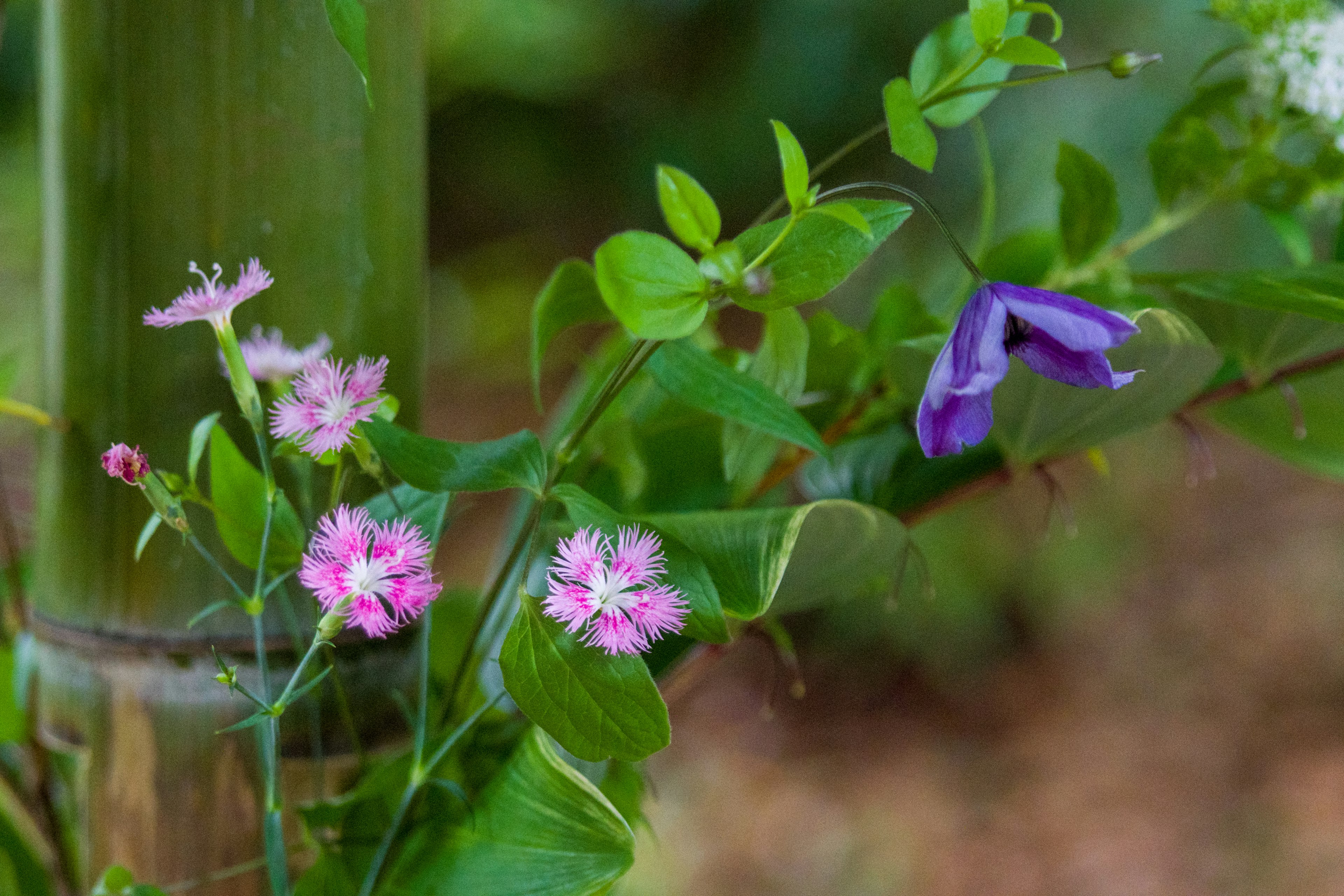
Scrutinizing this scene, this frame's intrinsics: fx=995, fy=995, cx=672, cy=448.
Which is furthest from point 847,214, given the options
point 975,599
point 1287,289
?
point 975,599

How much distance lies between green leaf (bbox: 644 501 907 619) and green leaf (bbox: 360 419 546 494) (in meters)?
0.03

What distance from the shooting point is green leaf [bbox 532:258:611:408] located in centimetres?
22

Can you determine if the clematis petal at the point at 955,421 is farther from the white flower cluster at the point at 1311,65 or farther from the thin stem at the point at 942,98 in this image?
the white flower cluster at the point at 1311,65

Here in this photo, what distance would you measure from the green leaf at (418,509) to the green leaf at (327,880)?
8 centimetres

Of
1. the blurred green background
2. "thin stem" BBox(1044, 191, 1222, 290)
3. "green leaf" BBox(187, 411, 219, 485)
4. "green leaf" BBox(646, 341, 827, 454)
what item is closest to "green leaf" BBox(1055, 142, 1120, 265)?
"thin stem" BBox(1044, 191, 1222, 290)

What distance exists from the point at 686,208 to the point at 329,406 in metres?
0.08

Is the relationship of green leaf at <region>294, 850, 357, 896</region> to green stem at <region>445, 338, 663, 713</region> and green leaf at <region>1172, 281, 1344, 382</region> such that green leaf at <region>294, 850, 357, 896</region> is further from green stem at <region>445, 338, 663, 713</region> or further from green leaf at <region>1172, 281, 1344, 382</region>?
green leaf at <region>1172, 281, 1344, 382</region>

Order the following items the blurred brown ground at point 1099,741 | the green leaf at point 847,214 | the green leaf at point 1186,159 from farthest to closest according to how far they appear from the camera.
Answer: the blurred brown ground at point 1099,741 < the green leaf at point 1186,159 < the green leaf at point 847,214

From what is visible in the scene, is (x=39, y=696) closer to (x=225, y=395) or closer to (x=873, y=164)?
(x=225, y=395)

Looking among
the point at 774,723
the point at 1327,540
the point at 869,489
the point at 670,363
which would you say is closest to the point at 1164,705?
the point at 1327,540

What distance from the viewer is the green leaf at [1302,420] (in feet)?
0.97

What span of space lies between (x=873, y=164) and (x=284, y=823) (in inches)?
48.9

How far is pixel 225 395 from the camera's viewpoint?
25cm

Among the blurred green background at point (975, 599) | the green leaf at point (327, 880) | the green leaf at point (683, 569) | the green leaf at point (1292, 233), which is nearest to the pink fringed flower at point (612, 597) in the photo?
the green leaf at point (683, 569)
